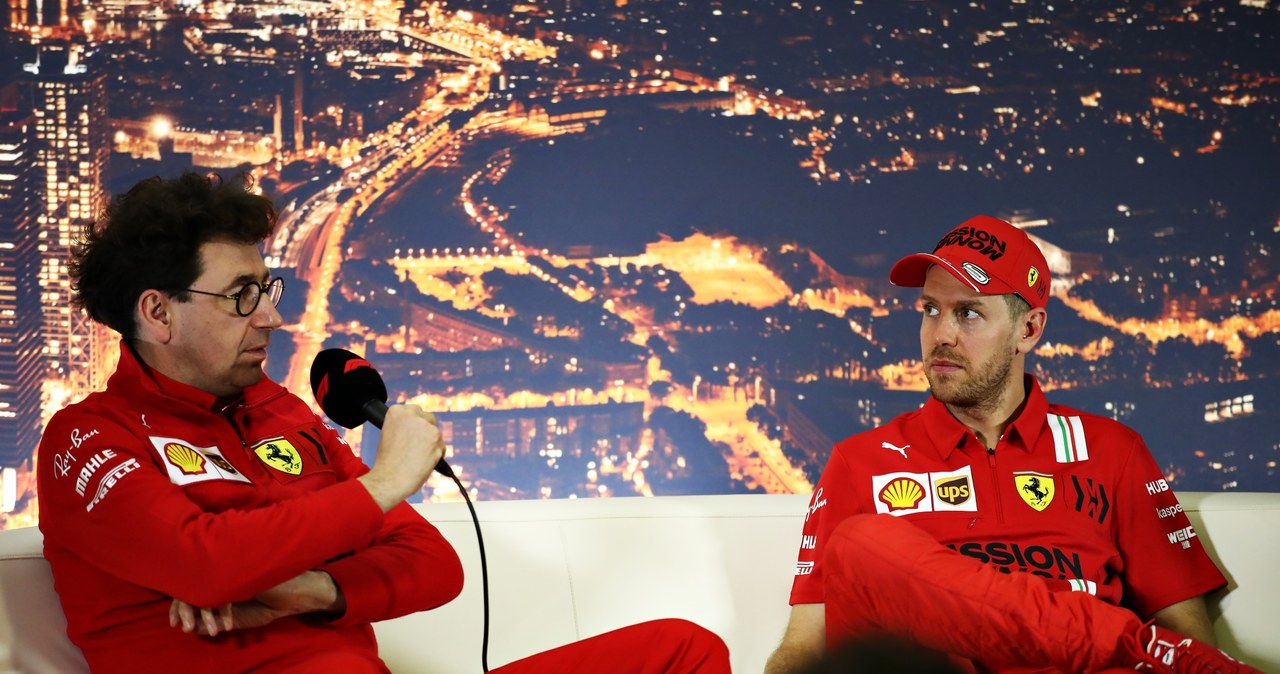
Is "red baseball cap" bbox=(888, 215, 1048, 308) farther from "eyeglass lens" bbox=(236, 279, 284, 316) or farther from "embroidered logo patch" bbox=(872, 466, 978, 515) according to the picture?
"eyeglass lens" bbox=(236, 279, 284, 316)

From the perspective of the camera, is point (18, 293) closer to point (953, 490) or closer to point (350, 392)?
point (350, 392)

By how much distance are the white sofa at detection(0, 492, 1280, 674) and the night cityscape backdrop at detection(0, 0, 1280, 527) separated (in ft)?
3.08

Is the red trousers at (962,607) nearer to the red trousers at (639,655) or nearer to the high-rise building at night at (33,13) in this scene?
the red trousers at (639,655)

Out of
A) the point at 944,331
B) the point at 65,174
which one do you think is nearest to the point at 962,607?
the point at 944,331

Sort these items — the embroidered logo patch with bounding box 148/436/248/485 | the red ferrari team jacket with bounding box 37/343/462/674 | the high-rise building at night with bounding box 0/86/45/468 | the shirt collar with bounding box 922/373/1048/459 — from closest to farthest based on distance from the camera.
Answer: the red ferrari team jacket with bounding box 37/343/462/674 < the embroidered logo patch with bounding box 148/436/248/485 < the shirt collar with bounding box 922/373/1048/459 < the high-rise building at night with bounding box 0/86/45/468

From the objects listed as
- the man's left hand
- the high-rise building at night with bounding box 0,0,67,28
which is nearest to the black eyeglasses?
the man's left hand

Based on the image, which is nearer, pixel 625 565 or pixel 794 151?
pixel 625 565

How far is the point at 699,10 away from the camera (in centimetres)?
343

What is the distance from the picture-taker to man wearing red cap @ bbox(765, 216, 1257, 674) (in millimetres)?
1858

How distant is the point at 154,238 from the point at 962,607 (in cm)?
132

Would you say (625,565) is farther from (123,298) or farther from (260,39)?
(260,39)

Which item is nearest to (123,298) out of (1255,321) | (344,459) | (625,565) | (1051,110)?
(344,459)

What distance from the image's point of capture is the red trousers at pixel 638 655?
5.58ft

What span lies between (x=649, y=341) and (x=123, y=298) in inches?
72.2
